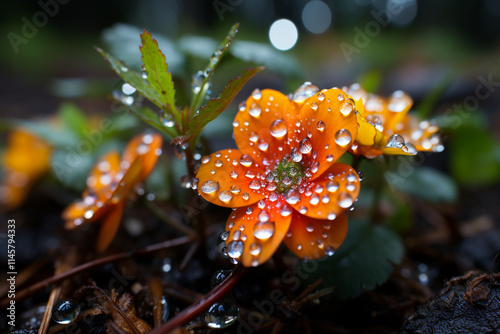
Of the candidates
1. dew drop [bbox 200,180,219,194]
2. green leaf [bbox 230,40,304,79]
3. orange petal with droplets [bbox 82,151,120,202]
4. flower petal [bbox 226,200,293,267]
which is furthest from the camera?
green leaf [bbox 230,40,304,79]

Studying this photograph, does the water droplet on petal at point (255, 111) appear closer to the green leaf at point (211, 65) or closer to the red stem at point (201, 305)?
the green leaf at point (211, 65)

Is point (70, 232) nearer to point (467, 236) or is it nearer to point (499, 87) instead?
point (467, 236)

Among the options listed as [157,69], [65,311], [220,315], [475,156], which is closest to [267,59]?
[157,69]

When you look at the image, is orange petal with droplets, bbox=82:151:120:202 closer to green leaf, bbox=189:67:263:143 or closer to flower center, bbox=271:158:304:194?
green leaf, bbox=189:67:263:143

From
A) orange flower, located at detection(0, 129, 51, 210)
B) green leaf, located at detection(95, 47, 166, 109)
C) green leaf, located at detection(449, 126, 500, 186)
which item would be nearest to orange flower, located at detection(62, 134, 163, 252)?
green leaf, located at detection(95, 47, 166, 109)

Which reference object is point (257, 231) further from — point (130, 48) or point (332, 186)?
point (130, 48)
